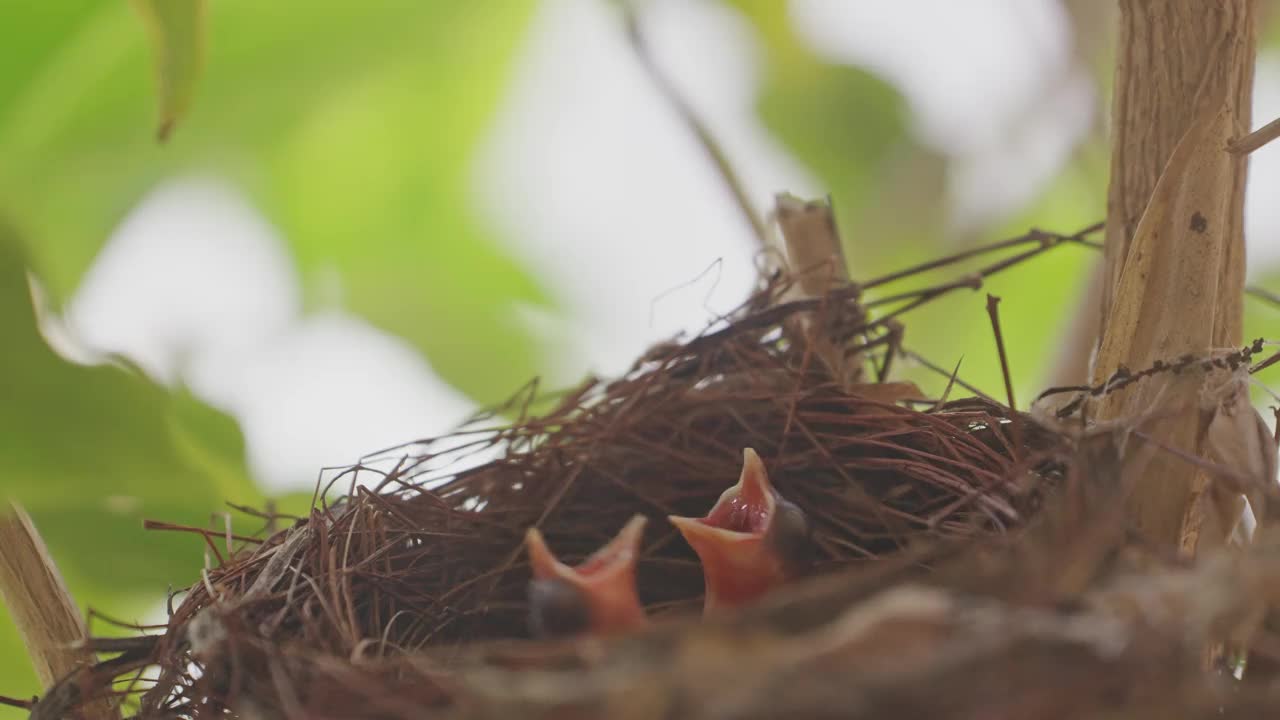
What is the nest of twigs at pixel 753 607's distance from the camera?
17.5 inches

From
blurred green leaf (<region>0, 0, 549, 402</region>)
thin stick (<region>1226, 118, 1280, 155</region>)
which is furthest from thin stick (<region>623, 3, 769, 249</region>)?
blurred green leaf (<region>0, 0, 549, 402</region>)

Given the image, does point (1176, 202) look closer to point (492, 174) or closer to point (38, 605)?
point (38, 605)

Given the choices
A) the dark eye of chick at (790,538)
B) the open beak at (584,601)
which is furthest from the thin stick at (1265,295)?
the open beak at (584,601)

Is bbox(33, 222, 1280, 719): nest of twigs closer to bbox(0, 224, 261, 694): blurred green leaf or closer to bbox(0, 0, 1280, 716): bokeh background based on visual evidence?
bbox(0, 224, 261, 694): blurred green leaf

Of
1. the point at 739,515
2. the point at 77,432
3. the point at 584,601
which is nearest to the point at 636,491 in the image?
the point at 739,515

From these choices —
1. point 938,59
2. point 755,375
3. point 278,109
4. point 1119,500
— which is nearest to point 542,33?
point 278,109

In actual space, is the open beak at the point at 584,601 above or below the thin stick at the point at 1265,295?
below

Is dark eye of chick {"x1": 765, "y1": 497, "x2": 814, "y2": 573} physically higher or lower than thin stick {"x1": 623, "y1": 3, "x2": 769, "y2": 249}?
lower

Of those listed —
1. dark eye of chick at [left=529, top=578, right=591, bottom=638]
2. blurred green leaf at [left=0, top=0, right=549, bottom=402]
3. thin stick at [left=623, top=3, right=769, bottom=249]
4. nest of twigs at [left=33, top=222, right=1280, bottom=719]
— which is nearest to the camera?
nest of twigs at [left=33, top=222, right=1280, bottom=719]

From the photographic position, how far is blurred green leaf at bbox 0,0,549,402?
5.06ft

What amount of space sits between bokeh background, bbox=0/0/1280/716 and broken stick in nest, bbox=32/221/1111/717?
0.26 m

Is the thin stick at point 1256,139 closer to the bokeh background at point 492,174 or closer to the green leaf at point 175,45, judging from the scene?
the bokeh background at point 492,174

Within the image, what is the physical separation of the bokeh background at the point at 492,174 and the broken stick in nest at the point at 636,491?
0.26 metres

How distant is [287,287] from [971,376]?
136 centimetres
